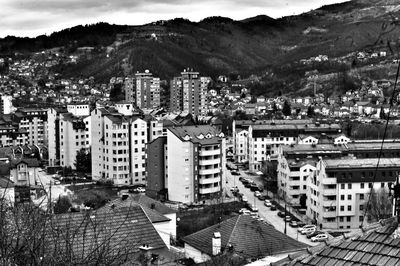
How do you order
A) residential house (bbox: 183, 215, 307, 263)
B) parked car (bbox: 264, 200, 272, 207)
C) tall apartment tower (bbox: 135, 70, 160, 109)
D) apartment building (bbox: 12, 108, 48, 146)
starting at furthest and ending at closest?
tall apartment tower (bbox: 135, 70, 160, 109) → apartment building (bbox: 12, 108, 48, 146) → parked car (bbox: 264, 200, 272, 207) → residential house (bbox: 183, 215, 307, 263)

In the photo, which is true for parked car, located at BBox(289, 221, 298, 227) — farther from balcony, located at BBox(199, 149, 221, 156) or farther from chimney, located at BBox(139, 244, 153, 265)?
chimney, located at BBox(139, 244, 153, 265)

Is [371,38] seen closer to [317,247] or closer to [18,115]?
[18,115]

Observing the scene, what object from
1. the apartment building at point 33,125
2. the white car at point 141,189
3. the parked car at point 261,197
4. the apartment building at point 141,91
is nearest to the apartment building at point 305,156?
the parked car at point 261,197

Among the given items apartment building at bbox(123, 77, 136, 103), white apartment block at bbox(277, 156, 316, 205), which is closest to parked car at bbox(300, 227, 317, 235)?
white apartment block at bbox(277, 156, 316, 205)

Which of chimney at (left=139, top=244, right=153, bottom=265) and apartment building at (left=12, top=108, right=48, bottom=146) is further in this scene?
apartment building at (left=12, top=108, right=48, bottom=146)

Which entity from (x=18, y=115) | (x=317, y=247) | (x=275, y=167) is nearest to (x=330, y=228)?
(x=275, y=167)

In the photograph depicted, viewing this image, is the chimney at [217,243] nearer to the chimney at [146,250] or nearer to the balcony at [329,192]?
the chimney at [146,250]

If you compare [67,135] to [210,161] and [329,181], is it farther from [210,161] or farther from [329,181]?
[329,181]
